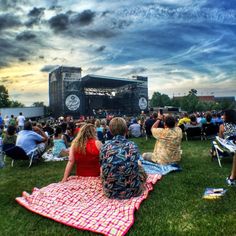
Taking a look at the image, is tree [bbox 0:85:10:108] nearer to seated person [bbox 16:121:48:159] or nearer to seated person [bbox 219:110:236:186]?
seated person [bbox 16:121:48:159]

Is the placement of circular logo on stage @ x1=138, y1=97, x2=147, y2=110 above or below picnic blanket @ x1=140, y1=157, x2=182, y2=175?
above

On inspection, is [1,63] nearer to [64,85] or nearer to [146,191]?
[64,85]

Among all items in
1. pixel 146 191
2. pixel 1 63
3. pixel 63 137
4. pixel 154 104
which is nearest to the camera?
pixel 146 191

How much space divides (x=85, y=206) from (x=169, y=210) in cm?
111

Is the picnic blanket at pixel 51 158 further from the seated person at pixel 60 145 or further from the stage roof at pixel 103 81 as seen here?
the stage roof at pixel 103 81

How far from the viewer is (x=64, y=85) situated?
3166cm

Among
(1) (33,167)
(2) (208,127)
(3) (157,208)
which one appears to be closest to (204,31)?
(2) (208,127)

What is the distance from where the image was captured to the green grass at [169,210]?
304cm

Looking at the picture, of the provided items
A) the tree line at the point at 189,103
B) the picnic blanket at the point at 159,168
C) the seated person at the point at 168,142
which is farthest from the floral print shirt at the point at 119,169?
the tree line at the point at 189,103

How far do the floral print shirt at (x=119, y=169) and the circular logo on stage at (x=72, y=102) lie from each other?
28.9m

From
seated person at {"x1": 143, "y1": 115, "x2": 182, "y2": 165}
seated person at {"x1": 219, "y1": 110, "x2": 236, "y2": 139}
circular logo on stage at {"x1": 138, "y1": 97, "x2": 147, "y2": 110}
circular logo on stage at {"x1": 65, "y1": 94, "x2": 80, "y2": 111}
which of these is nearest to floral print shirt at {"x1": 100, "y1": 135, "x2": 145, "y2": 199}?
seated person at {"x1": 143, "y1": 115, "x2": 182, "y2": 165}

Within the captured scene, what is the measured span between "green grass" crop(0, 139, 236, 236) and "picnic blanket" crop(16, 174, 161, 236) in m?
0.09

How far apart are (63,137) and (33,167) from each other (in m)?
1.21

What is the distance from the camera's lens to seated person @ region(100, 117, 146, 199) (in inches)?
144
